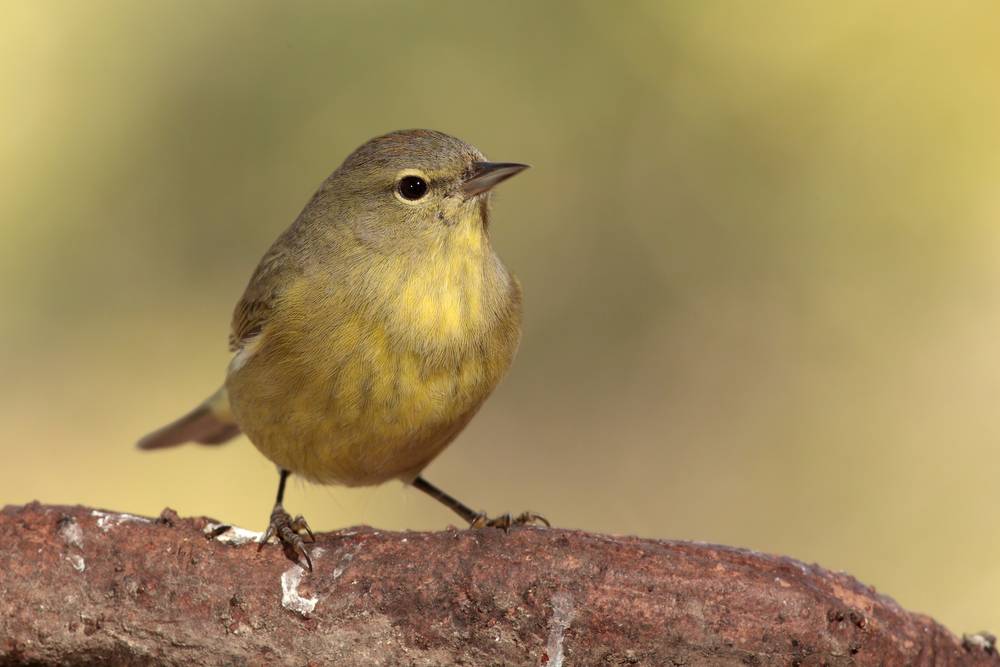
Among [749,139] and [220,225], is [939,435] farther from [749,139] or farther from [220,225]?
[220,225]

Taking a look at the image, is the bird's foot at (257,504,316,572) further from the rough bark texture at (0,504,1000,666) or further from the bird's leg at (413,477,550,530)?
the bird's leg at (413,477,550,530)

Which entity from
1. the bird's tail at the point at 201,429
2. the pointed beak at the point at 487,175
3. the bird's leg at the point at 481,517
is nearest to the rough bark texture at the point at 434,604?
the bird's leg at the point at 481,517

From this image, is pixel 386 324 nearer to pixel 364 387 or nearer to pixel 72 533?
pixel 364 387

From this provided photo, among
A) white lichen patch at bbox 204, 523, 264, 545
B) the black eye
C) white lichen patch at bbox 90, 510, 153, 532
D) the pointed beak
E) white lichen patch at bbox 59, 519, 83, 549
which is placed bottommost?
white lichen patch at bbox 59, 519, 83, 549

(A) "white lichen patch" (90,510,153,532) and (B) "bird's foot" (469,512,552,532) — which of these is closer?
(A) "white lichen patch" (90,510,153,532)

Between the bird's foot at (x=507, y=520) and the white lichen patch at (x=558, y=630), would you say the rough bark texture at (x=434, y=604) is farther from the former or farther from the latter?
the bird's foot at (x=507, y=520)

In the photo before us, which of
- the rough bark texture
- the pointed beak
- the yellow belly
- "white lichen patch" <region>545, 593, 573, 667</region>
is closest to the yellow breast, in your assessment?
the yellow belly

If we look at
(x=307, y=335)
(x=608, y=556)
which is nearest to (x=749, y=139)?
(x=307, y=335)

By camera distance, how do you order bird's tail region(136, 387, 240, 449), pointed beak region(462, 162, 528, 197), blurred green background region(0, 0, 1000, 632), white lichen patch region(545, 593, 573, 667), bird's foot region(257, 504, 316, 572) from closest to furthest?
white lichen patch region(545, 593, 573, 667), bird's foot region(257, 504, 316, 572), pointed beak region(462, 162, 528, 197), bird's tail region(136, 387, 240, 449), blurred green background region(0, 0, 1000, 632)
